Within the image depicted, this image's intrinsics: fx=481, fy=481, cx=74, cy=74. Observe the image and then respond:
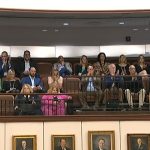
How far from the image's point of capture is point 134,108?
7.66 meters

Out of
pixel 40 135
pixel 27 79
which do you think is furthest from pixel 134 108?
pixel 27 79

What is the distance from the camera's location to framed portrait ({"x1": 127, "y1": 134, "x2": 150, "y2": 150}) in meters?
7.33

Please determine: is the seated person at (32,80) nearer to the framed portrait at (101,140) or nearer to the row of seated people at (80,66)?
the row of seated people at (80,66)

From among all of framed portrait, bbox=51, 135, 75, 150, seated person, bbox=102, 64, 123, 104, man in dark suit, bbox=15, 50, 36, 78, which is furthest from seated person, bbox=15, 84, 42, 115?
man in dark suit, bbox=15, 50, 36, 78

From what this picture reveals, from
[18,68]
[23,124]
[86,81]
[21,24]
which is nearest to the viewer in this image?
[23,124]

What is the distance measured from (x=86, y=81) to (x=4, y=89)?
4.92ft

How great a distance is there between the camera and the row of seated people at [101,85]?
7879mm

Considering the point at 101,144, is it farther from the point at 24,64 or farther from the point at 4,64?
the point at 24,64

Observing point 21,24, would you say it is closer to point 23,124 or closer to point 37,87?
point 37,87

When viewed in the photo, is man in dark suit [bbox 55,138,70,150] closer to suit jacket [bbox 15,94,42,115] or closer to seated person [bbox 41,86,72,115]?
seated person [bbox 41,86,72,115]

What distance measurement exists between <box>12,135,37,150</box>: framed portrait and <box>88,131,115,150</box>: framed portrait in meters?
0.87

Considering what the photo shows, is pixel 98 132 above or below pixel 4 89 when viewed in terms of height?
below

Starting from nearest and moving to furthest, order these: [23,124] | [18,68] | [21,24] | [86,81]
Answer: [23,124] → [86,81] → [18,68] → [21,24]

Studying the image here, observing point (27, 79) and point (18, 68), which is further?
point (18, 68)
